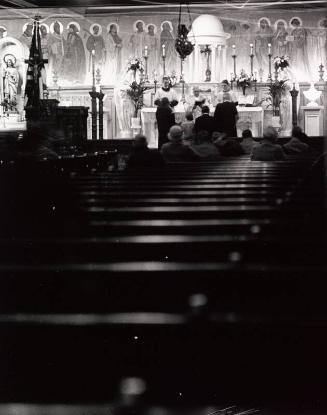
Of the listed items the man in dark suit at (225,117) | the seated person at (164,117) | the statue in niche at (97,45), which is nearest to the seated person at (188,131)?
the seated person at (164,117)

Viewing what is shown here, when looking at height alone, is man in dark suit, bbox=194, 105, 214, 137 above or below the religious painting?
below

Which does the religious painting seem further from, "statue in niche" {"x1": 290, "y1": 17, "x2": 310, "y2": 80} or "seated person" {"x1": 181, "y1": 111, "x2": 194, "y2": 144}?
Result: "seated person" {"x1": 181, "y1": 111, "x2": 194, "y2": 144}

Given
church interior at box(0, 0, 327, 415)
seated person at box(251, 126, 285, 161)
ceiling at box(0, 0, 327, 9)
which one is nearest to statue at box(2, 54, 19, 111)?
ceiling at box(0, 0, 327, 9)

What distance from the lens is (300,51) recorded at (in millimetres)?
19812

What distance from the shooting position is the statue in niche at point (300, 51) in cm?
1977

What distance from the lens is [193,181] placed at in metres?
6.37

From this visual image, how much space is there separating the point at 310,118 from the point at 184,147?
372 inches

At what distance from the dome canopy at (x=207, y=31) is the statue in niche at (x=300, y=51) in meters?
2.42

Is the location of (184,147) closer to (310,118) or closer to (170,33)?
(310,118)

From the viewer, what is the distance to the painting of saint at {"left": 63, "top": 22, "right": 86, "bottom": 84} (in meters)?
20.4

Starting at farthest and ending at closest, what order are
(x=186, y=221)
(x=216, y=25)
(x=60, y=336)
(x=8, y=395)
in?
(x=216, y=25)
(x=186, y=221)
(x=60, y=336)
(x=8, y=395)

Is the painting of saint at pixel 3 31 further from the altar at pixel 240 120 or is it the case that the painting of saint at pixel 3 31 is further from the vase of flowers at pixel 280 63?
the vase of flowers at pixel 280 63

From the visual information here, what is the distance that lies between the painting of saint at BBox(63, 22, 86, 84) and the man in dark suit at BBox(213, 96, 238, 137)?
Result: 872cm

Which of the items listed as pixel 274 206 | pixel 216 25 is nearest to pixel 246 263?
pixel 274 206
